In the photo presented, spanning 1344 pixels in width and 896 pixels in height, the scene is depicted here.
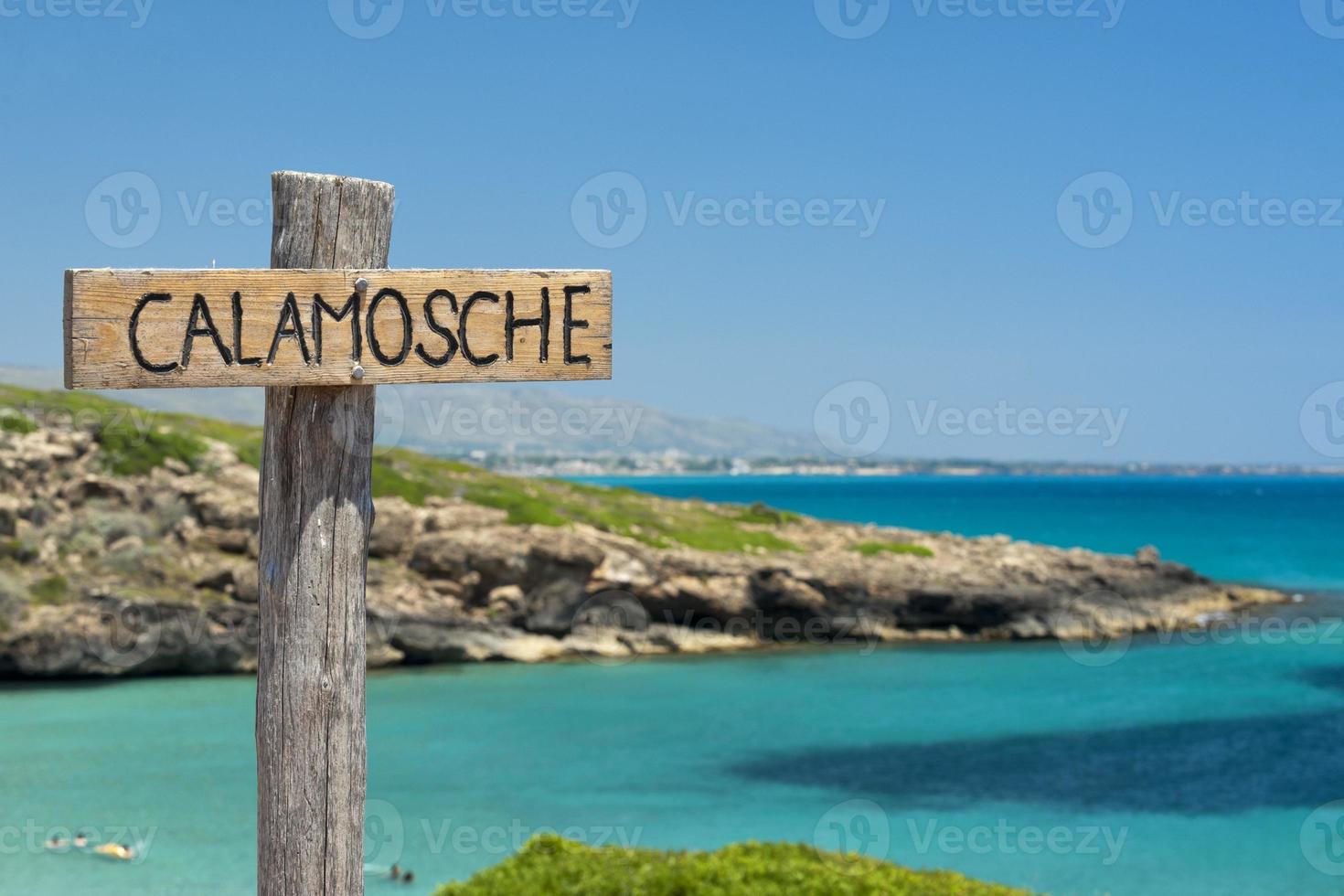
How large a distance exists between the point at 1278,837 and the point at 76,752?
24.1 meters

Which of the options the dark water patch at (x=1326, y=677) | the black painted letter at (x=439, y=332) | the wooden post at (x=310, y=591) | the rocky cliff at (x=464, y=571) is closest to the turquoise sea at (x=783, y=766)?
the dark water patch at (x=1326, y=677)

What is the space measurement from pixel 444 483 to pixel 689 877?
3521 cm

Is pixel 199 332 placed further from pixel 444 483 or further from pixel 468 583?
pixel 444 483

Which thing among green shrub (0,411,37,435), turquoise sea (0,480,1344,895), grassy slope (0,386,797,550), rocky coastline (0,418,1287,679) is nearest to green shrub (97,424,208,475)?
grassy slope (0,386,797,550)

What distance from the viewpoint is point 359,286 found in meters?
4.20

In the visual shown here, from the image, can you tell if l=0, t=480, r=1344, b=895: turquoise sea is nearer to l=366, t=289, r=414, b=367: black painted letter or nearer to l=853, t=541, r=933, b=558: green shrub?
l=853, t=541, r=933, b=558: green shrub

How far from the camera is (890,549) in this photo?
45.6m

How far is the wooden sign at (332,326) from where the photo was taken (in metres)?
3.97

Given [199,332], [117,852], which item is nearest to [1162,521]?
[117,852]

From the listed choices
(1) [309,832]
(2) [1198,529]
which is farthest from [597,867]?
(2) [1198,529]

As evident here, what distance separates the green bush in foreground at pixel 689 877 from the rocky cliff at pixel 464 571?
86.9ft

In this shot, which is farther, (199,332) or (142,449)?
(142,449)

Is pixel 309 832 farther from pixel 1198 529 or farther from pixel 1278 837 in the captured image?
pixel 1198 529

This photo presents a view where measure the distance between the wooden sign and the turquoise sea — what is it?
1482cm
